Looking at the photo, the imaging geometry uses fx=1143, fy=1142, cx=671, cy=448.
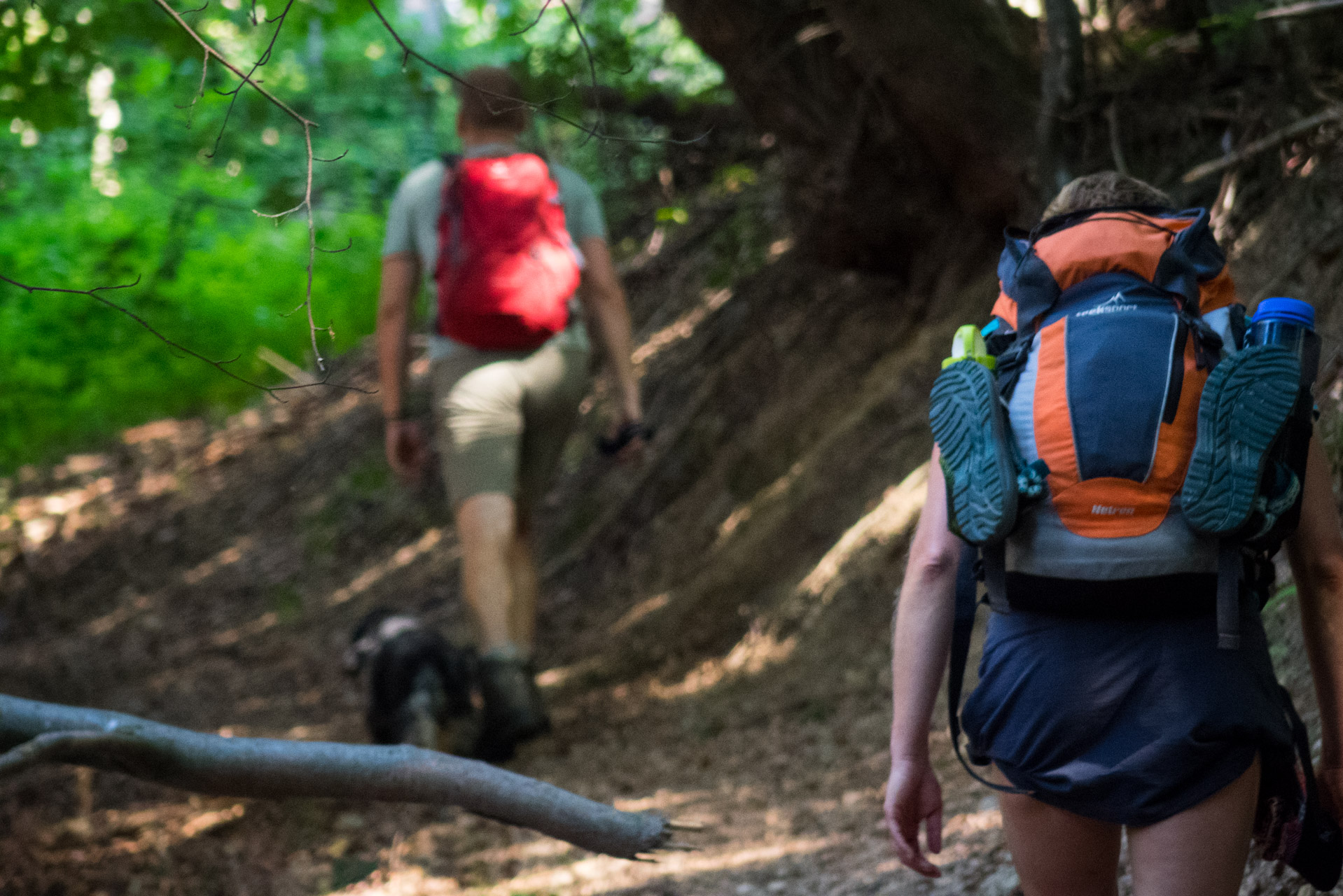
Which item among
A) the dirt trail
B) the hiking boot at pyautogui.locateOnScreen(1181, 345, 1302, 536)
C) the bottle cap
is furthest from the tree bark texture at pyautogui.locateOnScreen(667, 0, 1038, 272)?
the hiking boot at pyautogui.locateOnScreen(1181, 345, 1302, 536)

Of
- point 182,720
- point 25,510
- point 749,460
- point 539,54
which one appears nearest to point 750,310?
point 749,460

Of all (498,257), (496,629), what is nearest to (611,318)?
(498,257)

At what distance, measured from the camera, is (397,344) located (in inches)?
180

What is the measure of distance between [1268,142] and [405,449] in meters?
3.33

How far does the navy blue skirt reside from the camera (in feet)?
5.02

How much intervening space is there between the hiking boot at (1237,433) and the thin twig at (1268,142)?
8.44 ft

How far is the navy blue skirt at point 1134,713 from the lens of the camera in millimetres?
1529

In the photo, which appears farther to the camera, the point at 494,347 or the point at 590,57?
the point at 494,347

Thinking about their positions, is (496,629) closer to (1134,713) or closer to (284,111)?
(284,111)

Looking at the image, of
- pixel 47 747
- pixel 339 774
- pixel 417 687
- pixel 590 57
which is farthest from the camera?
pixel 417 687

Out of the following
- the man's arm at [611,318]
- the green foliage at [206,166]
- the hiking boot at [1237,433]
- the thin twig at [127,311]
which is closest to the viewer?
the hiking boot at [1237,433]

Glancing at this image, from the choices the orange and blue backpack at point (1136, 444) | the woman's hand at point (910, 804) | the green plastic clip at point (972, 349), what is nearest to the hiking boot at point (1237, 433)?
the orange and blue backpack at point (1136, 444)

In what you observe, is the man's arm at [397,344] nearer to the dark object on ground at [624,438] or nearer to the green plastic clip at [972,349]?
the dark object on ground at [624,438]

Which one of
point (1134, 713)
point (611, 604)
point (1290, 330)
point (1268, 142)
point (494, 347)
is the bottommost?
point (611, 604)
